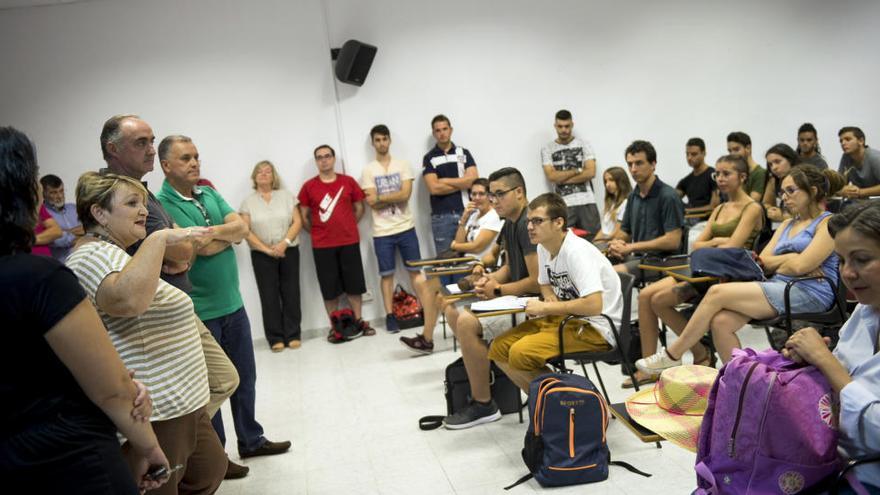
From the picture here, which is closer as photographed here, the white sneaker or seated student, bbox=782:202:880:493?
seated student, bbox=782:202:880:493

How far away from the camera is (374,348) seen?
19.5 feet

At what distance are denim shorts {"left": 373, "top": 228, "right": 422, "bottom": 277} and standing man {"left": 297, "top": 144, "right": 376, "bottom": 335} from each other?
184mm

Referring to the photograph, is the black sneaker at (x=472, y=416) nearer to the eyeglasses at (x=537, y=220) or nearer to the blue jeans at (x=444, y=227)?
the eyeglasses at (x=537, y=220)

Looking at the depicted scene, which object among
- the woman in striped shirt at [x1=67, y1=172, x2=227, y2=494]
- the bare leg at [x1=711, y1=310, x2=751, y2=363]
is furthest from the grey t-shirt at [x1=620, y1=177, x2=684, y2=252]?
the woman in striped shirt at [x1=67, y1=172, x2=227, y2=494]

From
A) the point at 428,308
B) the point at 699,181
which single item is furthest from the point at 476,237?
the point at 699,181

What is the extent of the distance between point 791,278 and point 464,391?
1726 millimetres

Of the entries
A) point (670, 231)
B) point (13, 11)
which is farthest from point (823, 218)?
point (13, 11)

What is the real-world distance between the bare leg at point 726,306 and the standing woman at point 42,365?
2.80 meters

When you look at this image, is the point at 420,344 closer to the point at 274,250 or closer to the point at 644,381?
the point at 274,250

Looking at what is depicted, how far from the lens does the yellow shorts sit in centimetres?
334

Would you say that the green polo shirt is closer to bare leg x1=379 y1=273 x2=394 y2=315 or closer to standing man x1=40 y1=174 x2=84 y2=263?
standing man x1=40 y1=174 x2=84 y2=263

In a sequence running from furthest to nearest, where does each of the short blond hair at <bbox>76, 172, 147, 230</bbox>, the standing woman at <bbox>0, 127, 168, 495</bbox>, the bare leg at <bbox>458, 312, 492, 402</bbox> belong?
the bare leg at <bbox>458, 312, 492, 402</bbox> → the short blond hair at <bbox>76, 172, 147, 230</bbox> → the standing woman at <bbox>0, 127, 168, 495</bbox>

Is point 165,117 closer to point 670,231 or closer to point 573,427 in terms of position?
point 670,231

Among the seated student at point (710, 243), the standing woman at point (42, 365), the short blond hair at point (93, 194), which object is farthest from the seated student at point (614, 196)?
the standing woman at point (42, 365)
